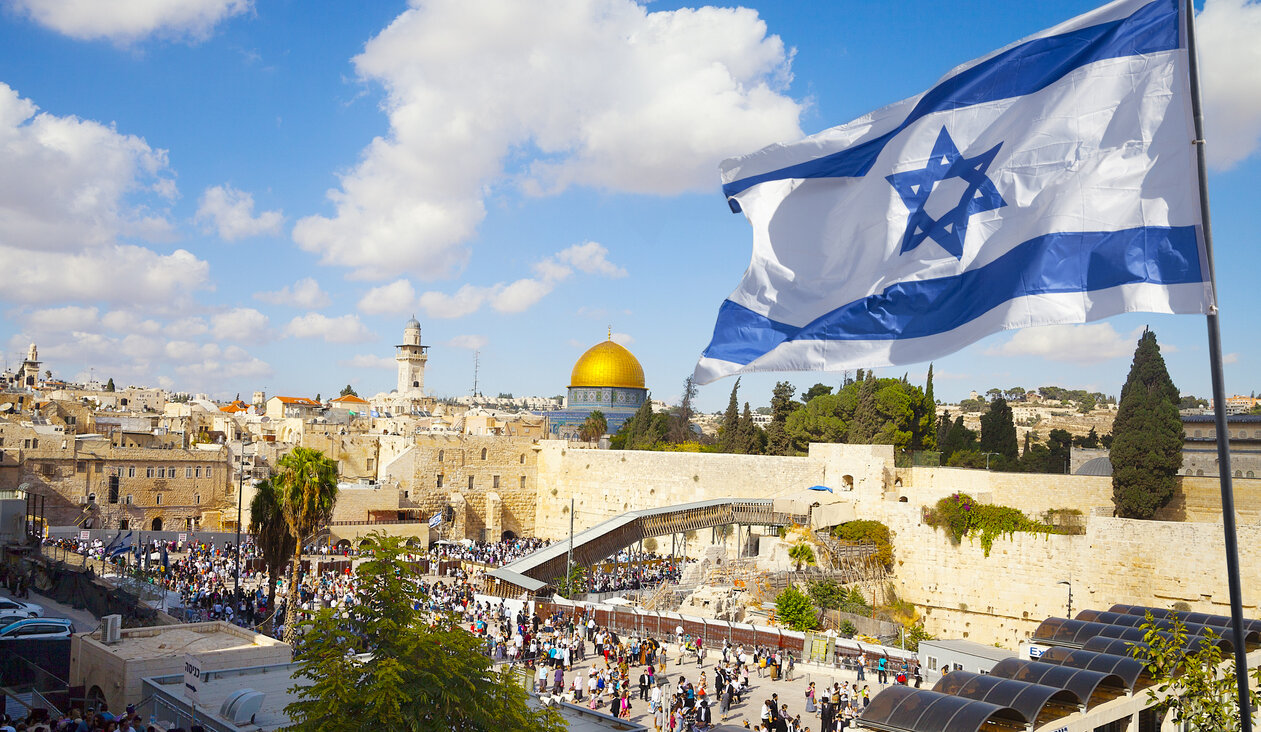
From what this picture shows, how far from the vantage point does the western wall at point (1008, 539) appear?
2167 centimetres

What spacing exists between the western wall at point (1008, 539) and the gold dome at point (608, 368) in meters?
23.4

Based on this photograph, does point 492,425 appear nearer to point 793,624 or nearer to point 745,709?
point 793,624

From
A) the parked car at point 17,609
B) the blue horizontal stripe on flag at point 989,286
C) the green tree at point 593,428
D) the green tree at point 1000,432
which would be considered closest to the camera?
the blue horizontal stripe on flag at point 989,286

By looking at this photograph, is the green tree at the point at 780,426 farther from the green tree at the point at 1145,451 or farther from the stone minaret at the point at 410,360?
the stone minaret at the point at 410,360

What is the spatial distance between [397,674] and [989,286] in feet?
14.2

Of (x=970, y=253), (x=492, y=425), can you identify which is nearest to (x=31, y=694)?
(x=970, y=253)

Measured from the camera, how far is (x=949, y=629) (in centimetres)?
2597

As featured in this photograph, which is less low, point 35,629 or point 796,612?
point 35,629

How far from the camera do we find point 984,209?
4980mm

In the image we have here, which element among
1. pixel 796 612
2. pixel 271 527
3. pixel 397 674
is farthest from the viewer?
pixel 796 612

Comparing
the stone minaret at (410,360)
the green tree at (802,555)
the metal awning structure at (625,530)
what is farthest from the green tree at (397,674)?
the stone minaret at (410,360)

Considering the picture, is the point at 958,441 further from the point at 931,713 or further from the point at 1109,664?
the point at 931,713

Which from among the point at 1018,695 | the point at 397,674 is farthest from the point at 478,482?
the point at 397,674

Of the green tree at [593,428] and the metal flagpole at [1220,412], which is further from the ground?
the green tree at [593,428]
